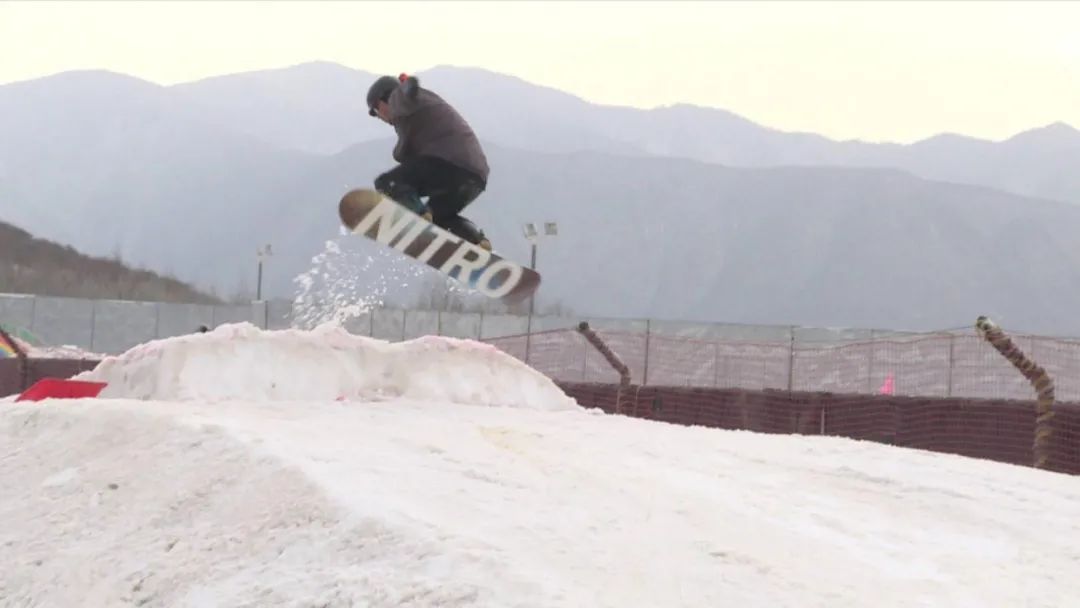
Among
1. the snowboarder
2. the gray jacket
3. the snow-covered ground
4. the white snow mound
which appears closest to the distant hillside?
the snowboarder

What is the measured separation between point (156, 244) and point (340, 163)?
25.0m

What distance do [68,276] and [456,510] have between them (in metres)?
75.2

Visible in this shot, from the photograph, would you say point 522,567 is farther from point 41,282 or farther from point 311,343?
point 41,282

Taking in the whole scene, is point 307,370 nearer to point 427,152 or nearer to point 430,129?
point 427,152

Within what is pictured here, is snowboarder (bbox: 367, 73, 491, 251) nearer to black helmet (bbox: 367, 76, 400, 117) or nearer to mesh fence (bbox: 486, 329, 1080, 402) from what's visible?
black helmet (bbox: 367, 76, 400, 117)

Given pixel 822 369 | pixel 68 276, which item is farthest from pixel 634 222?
pixel 822 369

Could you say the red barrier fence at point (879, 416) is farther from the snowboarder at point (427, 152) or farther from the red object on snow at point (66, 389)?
the red object on snow at point (66, 389)

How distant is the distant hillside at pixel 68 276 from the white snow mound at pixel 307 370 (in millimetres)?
63824

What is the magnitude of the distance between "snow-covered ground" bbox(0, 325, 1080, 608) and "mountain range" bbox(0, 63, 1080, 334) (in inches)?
3911

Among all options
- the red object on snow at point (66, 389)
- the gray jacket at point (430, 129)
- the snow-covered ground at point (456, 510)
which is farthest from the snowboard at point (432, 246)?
the red object on snow at point (66, 389)

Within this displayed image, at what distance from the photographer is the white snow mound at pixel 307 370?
7.67 m

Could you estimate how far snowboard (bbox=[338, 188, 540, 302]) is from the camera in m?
10.6

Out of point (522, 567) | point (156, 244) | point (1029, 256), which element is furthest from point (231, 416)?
point (156, 244)

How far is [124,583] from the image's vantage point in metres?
4.21
